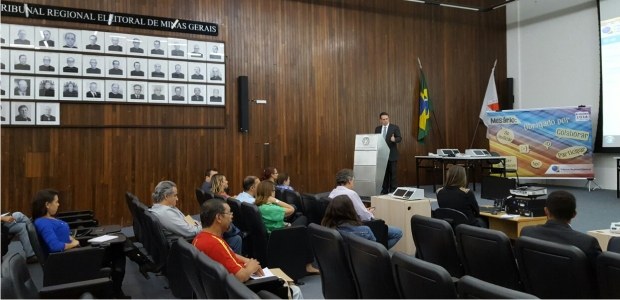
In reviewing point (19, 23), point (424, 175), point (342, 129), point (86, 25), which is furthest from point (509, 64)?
point (19, 23)

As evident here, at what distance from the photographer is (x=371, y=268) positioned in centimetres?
→ 249

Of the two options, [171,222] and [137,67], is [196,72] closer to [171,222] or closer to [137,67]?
[137,67]

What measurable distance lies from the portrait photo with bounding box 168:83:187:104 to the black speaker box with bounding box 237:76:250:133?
1.02 metres

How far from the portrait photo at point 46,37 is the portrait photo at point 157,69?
4.65ft

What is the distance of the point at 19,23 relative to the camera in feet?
21.8

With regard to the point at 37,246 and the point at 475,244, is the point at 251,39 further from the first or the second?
the point at 475,244

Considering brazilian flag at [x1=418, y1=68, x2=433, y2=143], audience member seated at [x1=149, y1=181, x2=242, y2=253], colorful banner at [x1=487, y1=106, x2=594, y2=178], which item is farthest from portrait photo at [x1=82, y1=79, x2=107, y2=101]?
colorful banner at [x1=487, y1=106, x2=594, y2=178]

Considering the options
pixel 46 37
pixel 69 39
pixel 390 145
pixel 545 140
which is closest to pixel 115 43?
pixel 69 39

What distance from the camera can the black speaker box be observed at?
8297mm

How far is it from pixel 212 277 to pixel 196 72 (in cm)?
642

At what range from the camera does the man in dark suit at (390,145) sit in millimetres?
8523

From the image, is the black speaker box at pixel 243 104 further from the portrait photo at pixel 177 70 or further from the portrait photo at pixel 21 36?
the portrait photo at pixel 21 36

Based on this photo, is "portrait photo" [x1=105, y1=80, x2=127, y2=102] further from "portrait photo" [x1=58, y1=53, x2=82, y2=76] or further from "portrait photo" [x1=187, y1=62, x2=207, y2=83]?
"portrait photo" [x1=187, y1=62, x2=207, y2=83]

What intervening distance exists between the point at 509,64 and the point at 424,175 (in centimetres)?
402
